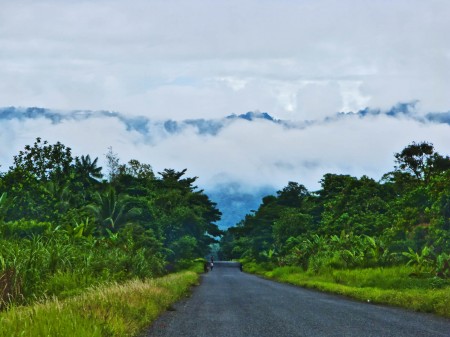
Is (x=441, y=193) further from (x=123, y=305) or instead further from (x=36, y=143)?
(x=36, y=143)

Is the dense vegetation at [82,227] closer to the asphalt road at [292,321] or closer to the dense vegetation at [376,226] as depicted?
the asphalt road at [292,321]

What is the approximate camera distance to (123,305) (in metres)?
12.6

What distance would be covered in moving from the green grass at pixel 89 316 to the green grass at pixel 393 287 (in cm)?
868

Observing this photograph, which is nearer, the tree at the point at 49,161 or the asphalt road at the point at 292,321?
the asphalt road at the point at 292,321

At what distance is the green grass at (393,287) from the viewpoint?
1648cm

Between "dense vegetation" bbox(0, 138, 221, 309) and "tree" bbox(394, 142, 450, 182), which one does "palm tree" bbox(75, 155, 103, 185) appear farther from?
"tree" bbox(394, 142, 450, 182)

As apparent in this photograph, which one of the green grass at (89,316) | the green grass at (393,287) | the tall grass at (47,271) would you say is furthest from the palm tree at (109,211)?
the green grass at (89,316)

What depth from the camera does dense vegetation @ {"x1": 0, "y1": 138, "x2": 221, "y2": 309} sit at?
1641cm

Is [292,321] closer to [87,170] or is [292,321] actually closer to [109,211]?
[109,211]

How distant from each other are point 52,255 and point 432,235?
18.3 meters

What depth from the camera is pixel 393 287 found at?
2248cm

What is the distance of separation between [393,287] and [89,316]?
16.2m

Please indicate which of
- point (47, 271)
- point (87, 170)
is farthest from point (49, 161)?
point (47, 271)

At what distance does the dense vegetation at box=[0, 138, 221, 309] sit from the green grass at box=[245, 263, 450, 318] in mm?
10173
